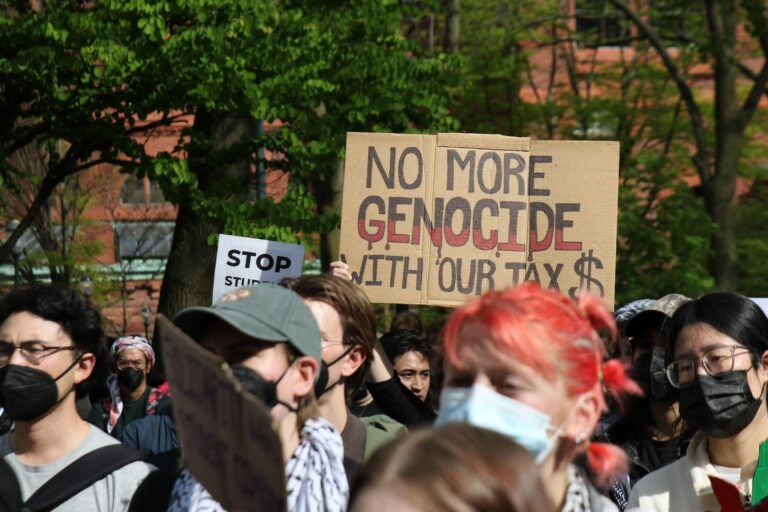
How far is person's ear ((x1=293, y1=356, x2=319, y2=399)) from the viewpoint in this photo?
3.27 m

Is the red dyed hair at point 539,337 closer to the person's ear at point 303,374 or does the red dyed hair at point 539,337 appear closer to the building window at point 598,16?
the person's ear at point 303,374

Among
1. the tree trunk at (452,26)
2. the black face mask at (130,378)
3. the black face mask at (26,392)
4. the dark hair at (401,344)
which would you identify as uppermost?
the tree trunk at (452,26)

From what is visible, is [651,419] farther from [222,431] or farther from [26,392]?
[222,431]

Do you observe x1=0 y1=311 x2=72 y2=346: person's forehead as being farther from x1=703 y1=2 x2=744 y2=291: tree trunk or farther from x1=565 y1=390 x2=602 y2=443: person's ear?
x1=703 y1=2 x2=744 y2=291: tree trunk

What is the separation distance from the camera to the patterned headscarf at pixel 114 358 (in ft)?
27.7

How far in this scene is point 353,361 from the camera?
4.18 meters

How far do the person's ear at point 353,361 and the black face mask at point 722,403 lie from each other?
1075 millimetres

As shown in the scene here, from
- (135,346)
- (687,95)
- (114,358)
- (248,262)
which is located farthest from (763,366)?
(687,95)

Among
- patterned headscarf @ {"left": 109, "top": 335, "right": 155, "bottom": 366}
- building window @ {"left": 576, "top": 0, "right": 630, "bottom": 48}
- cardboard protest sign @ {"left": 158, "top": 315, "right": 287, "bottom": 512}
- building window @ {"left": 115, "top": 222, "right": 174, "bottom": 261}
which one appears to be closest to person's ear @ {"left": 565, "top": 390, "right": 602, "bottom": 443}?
cardboard protest sign @ {"left": 158, "top": 315, "right": 287, "bottom": 512}

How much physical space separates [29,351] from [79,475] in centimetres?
54

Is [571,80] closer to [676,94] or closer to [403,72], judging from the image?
[676,94]

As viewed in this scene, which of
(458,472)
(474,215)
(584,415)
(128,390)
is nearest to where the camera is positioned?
(458,472)

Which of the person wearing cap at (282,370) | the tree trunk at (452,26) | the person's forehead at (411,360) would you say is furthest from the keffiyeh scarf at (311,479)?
the tree trunk at (452,26)

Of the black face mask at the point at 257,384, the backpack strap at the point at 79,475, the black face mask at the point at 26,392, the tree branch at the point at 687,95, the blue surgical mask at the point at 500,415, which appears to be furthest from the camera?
the tree branch at the point at 687,95
